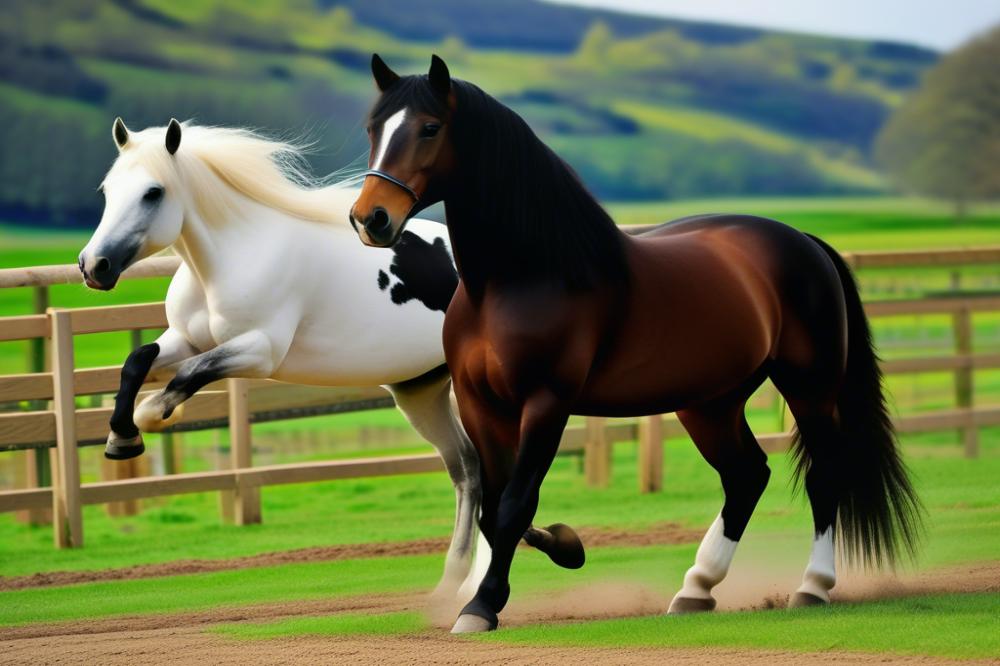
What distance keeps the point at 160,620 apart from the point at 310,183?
1.92 meters

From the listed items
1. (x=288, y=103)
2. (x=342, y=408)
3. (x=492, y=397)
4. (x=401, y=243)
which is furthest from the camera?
(x=288, y=103)

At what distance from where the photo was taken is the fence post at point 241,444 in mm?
7723

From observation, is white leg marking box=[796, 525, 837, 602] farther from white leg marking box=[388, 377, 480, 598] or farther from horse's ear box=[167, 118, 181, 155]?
horse's ear box=[167, 118, 181, 155]

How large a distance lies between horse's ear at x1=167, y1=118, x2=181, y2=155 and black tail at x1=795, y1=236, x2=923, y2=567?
8.26ft

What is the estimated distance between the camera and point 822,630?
4.11m

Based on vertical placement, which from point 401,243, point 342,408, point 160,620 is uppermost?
point 401,243

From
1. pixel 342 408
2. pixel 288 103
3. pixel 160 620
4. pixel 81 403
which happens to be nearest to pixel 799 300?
pixel 160 620

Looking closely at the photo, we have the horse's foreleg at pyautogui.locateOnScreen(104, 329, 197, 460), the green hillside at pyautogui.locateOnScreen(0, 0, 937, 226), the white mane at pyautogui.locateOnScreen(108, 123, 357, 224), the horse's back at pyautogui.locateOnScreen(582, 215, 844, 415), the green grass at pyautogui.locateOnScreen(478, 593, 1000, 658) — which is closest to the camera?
the green grass at pyautogui.locateOnScreen(478, 593, 1000, 658)

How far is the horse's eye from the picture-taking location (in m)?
4.08

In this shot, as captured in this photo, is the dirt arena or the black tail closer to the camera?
the dirt arena

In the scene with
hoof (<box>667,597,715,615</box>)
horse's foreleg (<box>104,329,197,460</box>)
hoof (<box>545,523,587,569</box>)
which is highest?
horse's foreleg (<box>104,329,197,460</box>)

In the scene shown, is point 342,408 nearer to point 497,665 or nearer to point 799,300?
point 799,300

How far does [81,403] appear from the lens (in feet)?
32.7

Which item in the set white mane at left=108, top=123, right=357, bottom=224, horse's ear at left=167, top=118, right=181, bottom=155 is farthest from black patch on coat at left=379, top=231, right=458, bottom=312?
horse's ear at left=167, top=118, right=181, bottom=155
